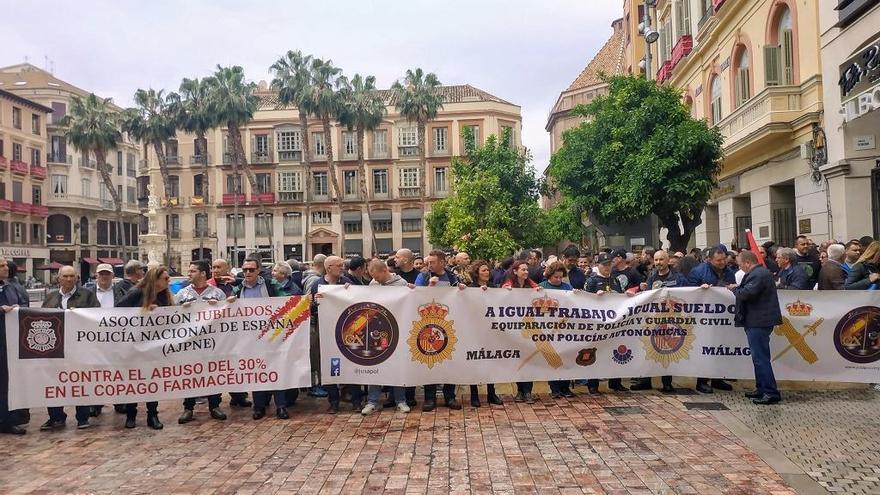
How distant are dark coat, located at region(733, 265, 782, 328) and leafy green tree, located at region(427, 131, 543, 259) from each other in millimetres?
26474

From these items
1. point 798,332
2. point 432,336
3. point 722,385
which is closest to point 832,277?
point 798,332

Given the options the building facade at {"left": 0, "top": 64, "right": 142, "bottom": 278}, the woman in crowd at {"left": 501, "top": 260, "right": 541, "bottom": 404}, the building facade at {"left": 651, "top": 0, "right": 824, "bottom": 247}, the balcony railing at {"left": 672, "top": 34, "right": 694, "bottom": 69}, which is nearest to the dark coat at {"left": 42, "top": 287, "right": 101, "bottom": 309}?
the woman in crowd at {"left": 501, "top": 260, "right": 541, "bottom": 404}

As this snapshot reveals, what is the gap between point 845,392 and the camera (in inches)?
329

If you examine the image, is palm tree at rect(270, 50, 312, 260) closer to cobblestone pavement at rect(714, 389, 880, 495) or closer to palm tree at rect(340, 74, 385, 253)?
palm tree at rect(340, 74, 385, 253)

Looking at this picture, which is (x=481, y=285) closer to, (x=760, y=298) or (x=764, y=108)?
(x=760, y=298)

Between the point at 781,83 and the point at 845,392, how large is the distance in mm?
11534

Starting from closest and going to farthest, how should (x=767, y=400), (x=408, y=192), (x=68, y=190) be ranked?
(x=767, y=400) < (x=408, y=192) < (x=68, y=190)

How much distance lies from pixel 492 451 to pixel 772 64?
15448 millimetres

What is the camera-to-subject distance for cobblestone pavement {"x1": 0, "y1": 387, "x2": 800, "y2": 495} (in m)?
5.30

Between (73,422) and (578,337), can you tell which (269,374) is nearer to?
(73,422)

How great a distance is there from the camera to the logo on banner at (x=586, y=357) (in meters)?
8.43

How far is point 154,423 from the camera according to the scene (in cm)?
746

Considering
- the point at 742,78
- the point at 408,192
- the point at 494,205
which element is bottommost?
the point at 494,205

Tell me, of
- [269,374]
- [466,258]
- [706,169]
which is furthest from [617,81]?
[269,374]
